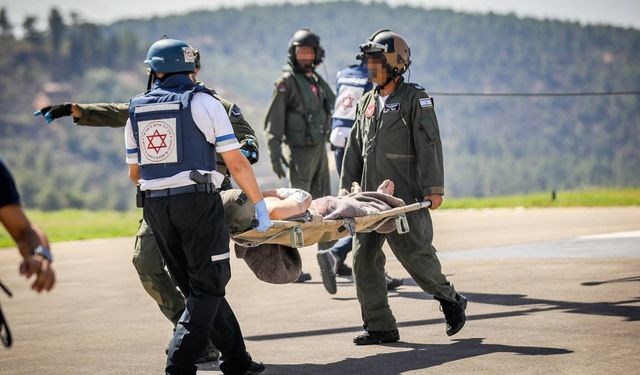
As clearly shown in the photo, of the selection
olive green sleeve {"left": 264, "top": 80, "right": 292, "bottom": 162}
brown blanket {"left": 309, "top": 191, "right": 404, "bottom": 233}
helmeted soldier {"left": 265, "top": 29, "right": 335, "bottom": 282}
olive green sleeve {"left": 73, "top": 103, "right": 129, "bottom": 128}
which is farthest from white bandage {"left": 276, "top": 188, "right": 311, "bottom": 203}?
olive green sleeve {"left": 264, "top": 80, "right": 292, "bottom": 162}

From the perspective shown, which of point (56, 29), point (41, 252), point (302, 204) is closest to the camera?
point (41, 252)

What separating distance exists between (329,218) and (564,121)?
184 metres

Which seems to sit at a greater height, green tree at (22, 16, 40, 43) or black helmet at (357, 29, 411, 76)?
green tree at (22, 16, 40, 43)

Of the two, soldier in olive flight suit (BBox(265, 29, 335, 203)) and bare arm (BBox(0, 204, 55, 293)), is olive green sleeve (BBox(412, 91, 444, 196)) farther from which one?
soldier in olive flight suit (BBox(265, 29, 335, 203))

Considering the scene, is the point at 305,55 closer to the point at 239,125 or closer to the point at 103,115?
the point at 239,125

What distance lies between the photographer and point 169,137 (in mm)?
6621

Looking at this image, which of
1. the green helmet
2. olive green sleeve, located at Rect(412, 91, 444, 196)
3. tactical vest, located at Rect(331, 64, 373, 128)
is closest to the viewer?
the green helmet

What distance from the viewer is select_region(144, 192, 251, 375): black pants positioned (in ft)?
21.7

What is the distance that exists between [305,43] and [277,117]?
2.86ft

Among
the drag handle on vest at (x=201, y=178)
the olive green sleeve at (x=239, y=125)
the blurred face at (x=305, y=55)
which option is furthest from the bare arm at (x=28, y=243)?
the blurred face at (x=305, y=55)

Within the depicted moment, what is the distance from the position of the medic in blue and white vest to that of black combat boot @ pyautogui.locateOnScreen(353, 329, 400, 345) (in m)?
3.85

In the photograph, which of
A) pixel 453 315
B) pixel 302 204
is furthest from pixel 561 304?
pixel 302 204

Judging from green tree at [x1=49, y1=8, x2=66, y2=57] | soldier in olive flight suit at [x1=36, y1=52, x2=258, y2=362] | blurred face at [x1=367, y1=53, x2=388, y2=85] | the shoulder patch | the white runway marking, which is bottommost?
the white runway marking

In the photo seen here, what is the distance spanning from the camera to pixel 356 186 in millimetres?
8734
